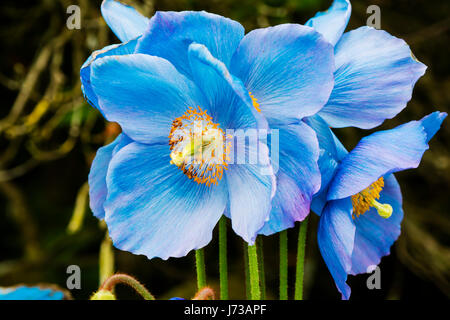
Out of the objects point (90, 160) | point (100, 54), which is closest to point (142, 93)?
point (100, 54)

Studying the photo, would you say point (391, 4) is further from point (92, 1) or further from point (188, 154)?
point (188, 154)

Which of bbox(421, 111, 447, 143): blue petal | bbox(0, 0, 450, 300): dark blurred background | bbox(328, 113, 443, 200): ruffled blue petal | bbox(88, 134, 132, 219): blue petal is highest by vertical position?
bbox(421, 111, 447, 143): blue petal

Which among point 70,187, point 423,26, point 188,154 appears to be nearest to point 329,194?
point 188,154

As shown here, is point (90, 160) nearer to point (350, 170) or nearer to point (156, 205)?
point (156, 205)

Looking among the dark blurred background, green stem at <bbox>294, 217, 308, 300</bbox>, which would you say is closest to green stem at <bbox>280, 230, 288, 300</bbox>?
green stem at <bbox>294, 217, 308, 300</bbox>

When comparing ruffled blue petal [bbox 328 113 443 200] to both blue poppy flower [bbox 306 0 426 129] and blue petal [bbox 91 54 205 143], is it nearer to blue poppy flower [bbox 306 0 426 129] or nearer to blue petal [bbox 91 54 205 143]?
blue poppy flower [bbox 306 0 426 129]

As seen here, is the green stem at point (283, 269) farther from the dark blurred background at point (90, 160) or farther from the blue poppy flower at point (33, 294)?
the dark blurred background at point (90, 160)

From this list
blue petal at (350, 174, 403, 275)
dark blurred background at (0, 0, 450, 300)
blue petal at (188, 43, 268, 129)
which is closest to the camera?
blue petal at (188, 43, 268, 129)
